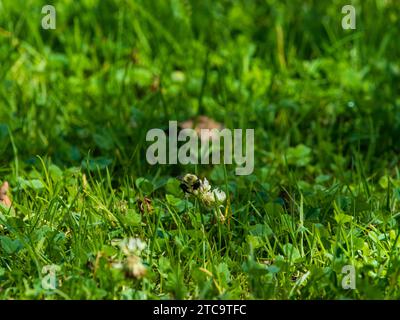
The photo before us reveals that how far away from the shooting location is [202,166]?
312cm

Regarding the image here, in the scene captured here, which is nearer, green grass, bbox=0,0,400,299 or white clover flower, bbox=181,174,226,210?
green grass, bbox=0,0,400,299

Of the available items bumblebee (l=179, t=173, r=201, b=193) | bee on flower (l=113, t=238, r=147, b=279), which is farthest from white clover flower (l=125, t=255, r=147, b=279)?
bumblebee (l=179, t=173, r=201, b=193)

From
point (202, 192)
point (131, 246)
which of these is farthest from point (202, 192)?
point (131, 246)

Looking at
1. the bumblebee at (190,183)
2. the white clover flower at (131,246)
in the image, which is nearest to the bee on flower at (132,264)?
the white clover flower at (131,246)

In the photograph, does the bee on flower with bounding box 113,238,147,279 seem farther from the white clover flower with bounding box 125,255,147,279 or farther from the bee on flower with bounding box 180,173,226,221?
the bee on flower with bounding box 180,173,226,221

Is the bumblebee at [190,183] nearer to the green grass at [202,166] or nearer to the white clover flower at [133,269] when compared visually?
the green grass at [202,166]

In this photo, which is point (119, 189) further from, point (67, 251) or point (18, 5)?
point (18, 5)

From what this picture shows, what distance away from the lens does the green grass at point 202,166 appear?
2297 millimetres

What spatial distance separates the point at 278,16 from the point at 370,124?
1.01 metres

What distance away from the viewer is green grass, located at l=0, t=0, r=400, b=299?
2.30 m

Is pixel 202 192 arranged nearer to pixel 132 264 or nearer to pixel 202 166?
pixel 132 264
